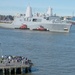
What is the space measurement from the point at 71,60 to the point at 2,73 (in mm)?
11444

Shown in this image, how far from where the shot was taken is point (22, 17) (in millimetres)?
111562

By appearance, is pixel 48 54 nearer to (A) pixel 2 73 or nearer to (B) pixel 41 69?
(B) pixel 41 69

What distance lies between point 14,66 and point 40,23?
2816 inches

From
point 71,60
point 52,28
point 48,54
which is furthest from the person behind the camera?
point 52,28

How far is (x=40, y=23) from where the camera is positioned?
104312 mm

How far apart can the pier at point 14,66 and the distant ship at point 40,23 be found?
68.5 meters

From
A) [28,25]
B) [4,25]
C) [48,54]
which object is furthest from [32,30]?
[48,54]

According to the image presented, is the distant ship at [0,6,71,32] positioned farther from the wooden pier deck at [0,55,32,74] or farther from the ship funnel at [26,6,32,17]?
the wooden pier deck at [0,55,32,74]

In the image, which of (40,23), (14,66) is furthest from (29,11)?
(14,66)

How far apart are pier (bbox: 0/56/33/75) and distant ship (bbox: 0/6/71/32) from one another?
68544mm

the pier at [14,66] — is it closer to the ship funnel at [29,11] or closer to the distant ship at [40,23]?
the distant ship at [40,23]

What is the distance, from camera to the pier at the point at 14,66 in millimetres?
33000

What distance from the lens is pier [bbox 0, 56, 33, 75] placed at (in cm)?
3300

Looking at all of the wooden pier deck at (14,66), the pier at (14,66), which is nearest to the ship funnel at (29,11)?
the pier at (14,66)
